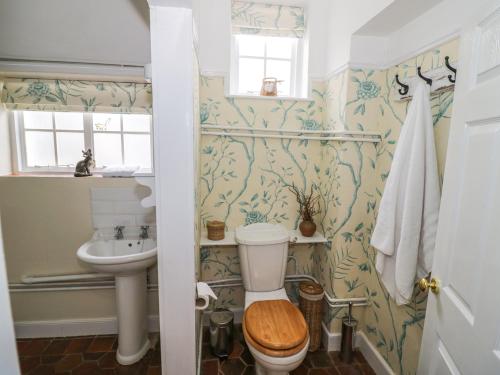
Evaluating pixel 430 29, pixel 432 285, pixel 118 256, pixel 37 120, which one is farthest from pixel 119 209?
pixel 430 29

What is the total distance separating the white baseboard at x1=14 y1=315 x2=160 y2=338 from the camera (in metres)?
1.95

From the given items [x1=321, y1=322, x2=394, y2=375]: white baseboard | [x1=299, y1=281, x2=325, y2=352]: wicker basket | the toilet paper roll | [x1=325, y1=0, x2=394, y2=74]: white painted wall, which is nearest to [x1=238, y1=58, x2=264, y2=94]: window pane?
[x1=325, y1=0, x2=394, y2=74]: white painted wall

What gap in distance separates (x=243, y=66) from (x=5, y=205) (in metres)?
1.95

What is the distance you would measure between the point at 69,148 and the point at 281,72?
173cm

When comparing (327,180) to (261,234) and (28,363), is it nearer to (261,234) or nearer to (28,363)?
(261,234)

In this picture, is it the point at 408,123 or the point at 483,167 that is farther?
the point at 408,123

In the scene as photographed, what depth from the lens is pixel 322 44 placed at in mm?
1962

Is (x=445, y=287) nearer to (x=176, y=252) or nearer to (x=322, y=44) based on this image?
(x=176, y=252)

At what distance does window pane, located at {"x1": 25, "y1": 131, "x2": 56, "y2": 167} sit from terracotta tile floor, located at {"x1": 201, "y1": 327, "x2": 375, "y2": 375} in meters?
1.81

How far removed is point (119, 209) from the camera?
6.18ft

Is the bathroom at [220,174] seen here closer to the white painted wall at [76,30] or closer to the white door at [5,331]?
the white painted wall at [76,30]

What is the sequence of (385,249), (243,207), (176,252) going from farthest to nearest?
(243,207) < (385,249) < (176,252)

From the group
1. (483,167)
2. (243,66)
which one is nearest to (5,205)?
(243,66)

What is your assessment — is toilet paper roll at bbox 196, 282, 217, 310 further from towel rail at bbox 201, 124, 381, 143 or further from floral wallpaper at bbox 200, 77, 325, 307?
towel rail at bbox 201, 124, 381, 143
